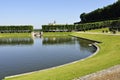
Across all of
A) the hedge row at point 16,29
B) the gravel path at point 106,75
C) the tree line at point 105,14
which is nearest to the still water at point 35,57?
the gravel path at point 106,75

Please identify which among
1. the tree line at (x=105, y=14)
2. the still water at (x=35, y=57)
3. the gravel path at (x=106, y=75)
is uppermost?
the tree line at (x=105, y=14)

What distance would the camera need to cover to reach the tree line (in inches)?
4461

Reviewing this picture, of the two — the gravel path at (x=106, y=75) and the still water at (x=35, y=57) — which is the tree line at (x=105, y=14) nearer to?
the still water at (x=35, y=57)

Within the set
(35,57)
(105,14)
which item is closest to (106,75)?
(35,57)

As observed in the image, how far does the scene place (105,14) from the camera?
122188 millimetres

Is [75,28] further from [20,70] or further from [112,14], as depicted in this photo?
[20,70]

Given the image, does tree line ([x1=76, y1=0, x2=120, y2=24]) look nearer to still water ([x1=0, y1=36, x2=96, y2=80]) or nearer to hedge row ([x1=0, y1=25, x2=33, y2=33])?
hedge row ([x1=0, y1=25, x2=33, y2=33])

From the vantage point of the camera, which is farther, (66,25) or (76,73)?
(66,25)

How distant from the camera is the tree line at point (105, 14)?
11331 centimetres

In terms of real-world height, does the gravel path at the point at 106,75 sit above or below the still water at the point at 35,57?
above

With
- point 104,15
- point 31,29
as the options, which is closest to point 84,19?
point 104,15

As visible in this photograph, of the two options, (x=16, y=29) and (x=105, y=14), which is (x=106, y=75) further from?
(x=105, y=14)

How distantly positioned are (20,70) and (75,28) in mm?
93185

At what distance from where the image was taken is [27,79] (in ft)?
53.3
